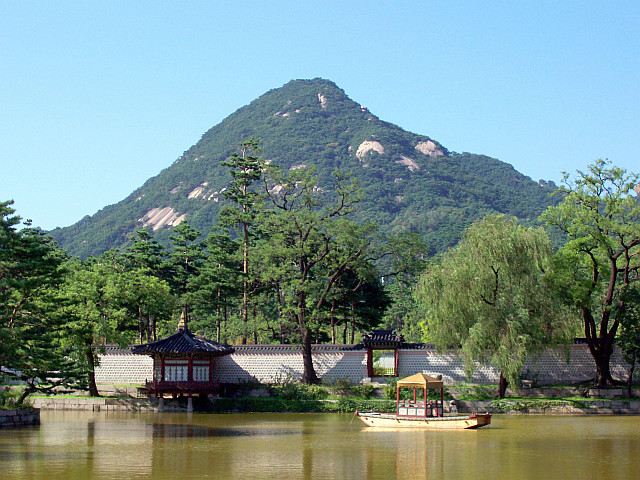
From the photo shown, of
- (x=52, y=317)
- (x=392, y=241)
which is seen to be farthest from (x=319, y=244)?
(x=52, y=317)

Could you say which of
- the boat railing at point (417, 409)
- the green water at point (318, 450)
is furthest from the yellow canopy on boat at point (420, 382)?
the green water at point (318, 450)

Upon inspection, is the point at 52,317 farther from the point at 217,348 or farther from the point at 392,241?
the point at 392,241

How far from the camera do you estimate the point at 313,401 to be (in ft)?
103

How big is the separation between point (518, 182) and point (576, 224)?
6453 inches

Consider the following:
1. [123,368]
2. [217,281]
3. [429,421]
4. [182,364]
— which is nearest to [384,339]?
[182,364]

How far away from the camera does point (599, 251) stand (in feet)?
102

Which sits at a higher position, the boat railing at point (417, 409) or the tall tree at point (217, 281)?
the tall tree at point (217, 281)

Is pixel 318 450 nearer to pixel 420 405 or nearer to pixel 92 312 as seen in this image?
pixel 420 405

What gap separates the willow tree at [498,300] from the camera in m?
28.0

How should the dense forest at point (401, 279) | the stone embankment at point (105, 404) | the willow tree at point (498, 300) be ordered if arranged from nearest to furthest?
the dense forest at point (401, 279), the willow tree at point (498, 300), the stone embankment at point (105, 404)

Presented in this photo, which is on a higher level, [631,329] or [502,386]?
[631,329]

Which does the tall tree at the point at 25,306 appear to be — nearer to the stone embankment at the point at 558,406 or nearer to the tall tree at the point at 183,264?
the stone embankment at the point at 558,406

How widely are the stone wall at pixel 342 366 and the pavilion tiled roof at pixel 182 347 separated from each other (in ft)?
6.42

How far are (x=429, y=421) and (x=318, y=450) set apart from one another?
596 cm
